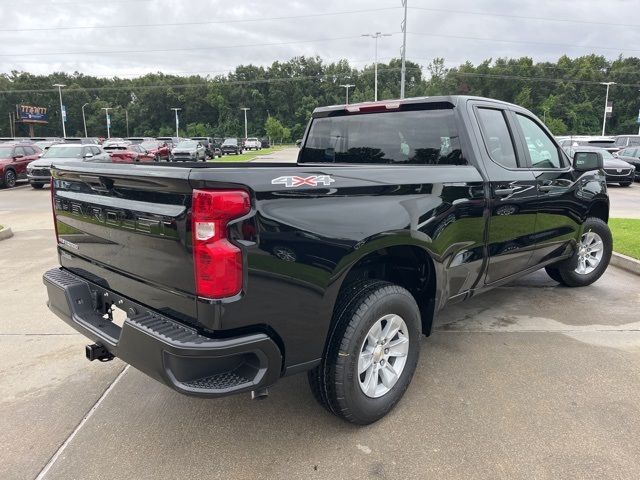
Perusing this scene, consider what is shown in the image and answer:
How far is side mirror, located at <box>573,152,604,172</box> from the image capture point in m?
4.81

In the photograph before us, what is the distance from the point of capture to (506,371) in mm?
3686

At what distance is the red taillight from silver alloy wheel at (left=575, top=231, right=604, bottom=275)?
4.72 m

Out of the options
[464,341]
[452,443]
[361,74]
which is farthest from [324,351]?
[361,74]

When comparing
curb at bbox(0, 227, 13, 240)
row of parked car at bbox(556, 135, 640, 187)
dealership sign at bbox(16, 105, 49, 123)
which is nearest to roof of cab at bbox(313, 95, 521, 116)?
curb at bbox(0, 227, 13, 240)

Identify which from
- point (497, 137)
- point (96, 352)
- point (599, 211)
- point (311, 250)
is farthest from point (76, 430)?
point (599, 211)

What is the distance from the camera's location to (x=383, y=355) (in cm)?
305

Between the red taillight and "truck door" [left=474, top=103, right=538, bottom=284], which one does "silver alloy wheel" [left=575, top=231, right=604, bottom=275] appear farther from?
the red taillight

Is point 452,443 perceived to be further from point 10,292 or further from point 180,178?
point 10,292

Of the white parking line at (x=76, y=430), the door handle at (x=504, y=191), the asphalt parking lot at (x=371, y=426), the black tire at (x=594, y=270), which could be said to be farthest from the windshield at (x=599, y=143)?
the white parking line at (x=76, y=430)

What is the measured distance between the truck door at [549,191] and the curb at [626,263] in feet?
6.98

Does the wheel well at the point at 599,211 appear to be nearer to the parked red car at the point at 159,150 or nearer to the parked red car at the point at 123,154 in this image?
the parked red car at the point at 123,154

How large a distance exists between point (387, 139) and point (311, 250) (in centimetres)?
191

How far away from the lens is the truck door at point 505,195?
375cm

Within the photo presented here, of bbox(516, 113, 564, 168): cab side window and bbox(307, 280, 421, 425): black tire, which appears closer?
bbox(307, 280, 421, 425): black tire
